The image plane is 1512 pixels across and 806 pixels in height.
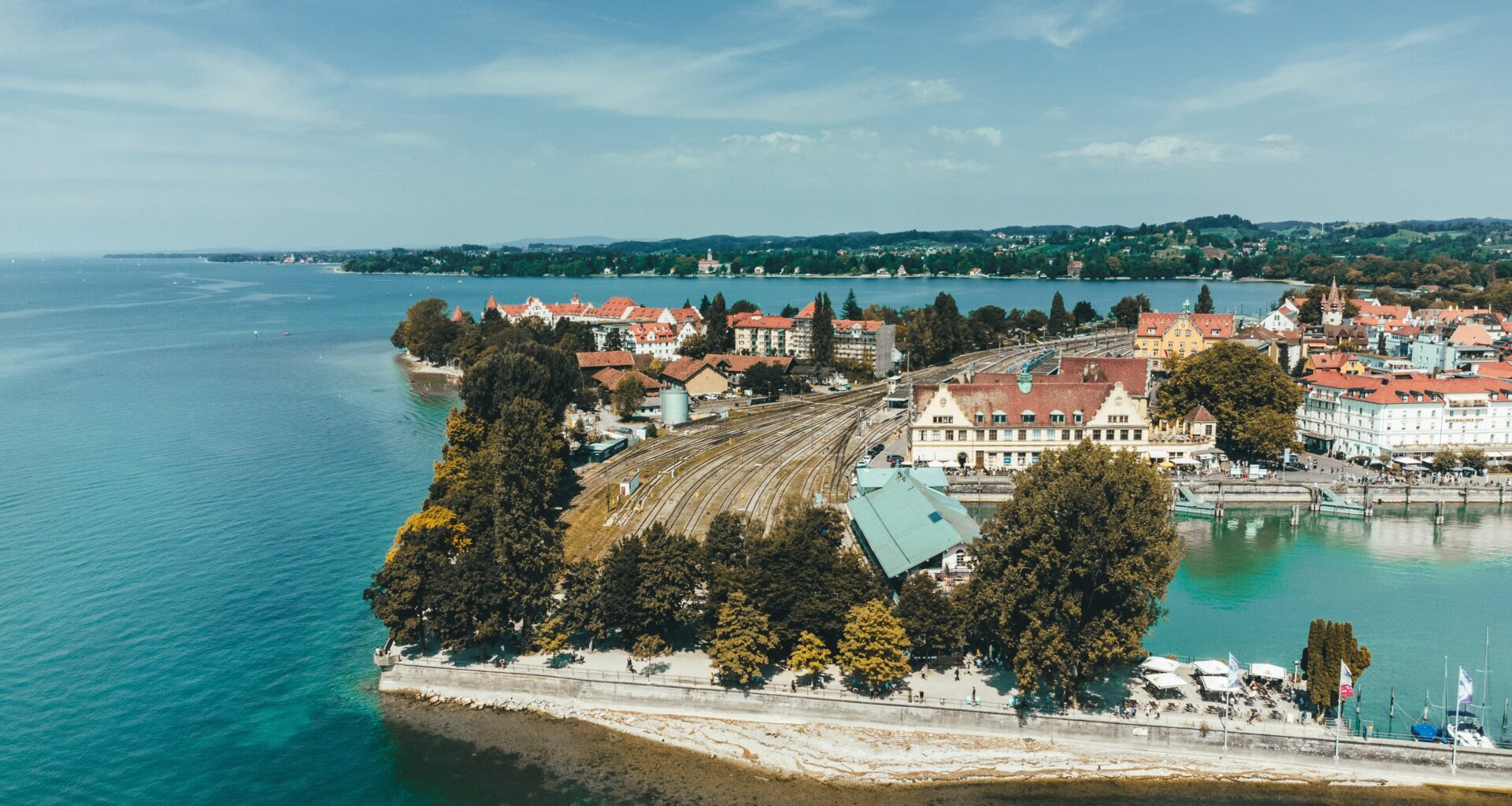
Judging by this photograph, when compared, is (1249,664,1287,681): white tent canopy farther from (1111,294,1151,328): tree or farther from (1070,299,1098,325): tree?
(1111,294,1151,328): tree

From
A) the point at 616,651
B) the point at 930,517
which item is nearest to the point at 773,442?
Result: the point at 930,517

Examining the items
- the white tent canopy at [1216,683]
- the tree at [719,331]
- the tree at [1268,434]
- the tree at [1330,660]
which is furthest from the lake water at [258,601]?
the tree at [719,331]

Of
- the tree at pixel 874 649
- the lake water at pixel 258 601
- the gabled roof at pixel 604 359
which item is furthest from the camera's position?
the gabled roof at pixel 604 359

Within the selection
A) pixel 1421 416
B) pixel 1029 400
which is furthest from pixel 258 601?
pixel 1421 416

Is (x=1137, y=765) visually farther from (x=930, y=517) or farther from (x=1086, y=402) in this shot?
(x=1086, y=402)

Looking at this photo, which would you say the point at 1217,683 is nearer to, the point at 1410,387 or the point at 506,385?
the point at 506,385

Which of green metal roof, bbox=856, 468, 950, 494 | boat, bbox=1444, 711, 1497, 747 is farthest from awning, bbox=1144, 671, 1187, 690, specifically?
green metal roof, bbox=856, 468, 950, 494

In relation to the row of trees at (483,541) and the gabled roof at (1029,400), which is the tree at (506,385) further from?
the gabled roof at (1029,400)
